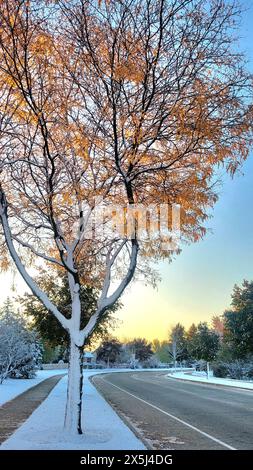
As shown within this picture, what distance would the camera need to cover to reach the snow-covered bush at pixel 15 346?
1441 inches

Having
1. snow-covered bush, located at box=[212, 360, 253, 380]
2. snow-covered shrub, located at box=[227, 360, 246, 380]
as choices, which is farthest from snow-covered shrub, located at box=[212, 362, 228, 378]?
snow-covered shrub, located at box=[227, 360, 246, 380]

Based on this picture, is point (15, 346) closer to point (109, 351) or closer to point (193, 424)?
point (193, 424)

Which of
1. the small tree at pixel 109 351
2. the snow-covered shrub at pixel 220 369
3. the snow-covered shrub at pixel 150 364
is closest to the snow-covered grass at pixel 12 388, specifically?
the snow-covered shrub at pixel 220 369

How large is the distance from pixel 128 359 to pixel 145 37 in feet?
428

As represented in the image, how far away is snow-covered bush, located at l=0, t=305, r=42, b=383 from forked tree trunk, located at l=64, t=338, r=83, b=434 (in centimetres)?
2567

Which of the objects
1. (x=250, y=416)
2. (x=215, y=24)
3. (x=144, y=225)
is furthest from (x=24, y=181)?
(x=250, y=416)

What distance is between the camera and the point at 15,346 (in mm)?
36531

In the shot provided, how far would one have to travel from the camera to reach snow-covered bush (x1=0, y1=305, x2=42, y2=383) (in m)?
36.6

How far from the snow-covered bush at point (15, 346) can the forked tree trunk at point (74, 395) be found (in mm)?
25674

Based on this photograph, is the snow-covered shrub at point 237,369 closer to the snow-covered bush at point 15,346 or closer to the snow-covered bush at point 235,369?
the snow-covered bush at point 235,369

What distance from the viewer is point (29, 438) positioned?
354 inches

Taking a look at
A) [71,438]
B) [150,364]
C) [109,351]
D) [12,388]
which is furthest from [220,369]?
[150,364]

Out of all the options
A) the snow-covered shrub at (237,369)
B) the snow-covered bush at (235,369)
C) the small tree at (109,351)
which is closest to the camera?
the snow-covered bush at (235,369)
